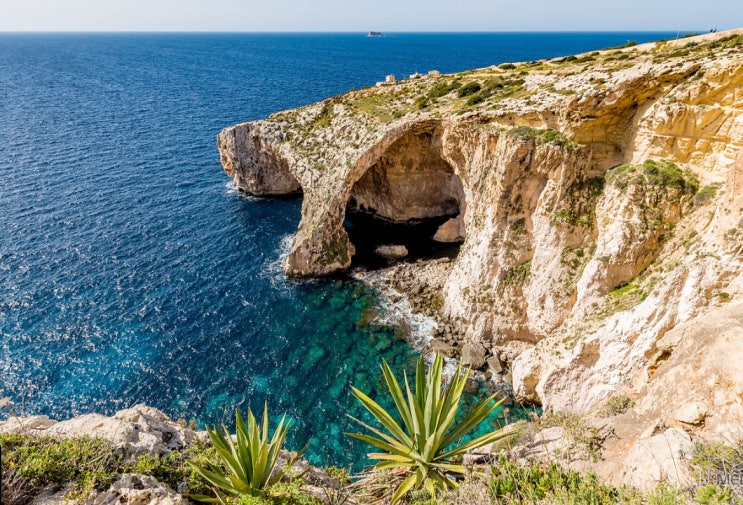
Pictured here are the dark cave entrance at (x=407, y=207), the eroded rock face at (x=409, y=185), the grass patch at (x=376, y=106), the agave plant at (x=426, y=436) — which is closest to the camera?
the agave plant at (x=426, y=436)

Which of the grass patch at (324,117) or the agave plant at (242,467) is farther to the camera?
the grass patch at (324,117)

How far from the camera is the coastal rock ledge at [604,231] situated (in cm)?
1797

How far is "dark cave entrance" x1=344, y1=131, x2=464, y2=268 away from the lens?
1748 inches

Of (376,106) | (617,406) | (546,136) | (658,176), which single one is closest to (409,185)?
(376,106)

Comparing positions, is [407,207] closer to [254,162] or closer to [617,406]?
[254,162]

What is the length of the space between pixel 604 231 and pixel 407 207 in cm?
2742

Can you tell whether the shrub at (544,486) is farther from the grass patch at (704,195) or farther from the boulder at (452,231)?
the boulder at (452,231)

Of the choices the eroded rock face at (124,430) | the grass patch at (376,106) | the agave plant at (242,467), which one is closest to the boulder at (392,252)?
the grass patch at (376,106)

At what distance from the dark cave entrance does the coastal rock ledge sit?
17.6 feet

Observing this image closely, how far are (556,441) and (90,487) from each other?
14.3 m

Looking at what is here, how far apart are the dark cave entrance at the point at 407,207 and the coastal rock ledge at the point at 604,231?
17.6 feet

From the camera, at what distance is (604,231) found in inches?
1001

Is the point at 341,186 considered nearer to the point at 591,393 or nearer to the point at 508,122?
the point at 508,122

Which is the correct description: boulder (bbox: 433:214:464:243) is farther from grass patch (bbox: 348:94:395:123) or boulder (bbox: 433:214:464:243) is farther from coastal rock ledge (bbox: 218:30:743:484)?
grass patch (bbox: 348:94:395:123)
